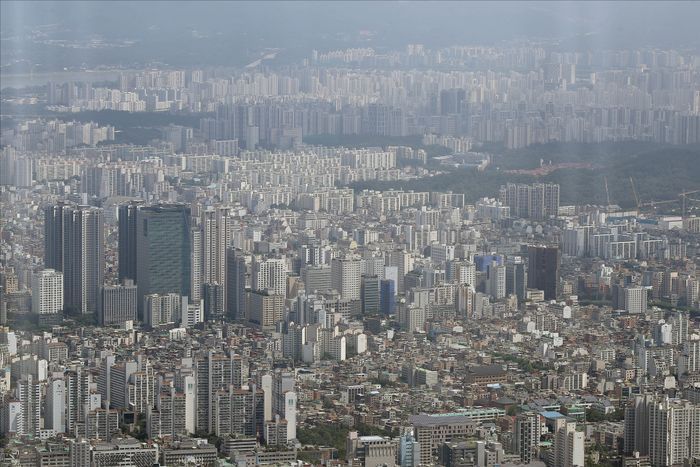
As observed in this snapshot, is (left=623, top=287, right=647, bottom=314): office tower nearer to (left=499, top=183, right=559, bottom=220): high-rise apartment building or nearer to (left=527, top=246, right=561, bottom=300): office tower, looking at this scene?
(left=527, top=246, right=561, bottom=300): office tower

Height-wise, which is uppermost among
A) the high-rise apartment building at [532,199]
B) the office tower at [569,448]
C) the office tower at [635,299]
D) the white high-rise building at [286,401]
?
the high-rise apartment building at [532,199]

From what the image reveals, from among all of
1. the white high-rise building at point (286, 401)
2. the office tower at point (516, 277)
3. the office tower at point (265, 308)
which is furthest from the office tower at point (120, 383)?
the office tower at point (516, 277)

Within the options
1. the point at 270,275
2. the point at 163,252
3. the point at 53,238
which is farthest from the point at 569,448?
the point at 53,238

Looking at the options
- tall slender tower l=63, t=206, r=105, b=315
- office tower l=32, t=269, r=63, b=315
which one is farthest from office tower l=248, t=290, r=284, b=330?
office tower l=32, t=269, r=63, b=315

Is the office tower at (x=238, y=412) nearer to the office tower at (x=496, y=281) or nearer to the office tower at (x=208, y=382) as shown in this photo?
the office tower at (x=208, y=382)

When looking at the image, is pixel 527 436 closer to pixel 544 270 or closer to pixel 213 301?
pixel 213 301

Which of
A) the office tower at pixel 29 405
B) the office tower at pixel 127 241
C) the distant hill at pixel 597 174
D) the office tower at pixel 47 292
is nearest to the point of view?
the office tower at pixel 29 405

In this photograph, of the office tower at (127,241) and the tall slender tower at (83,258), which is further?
the office tower at (127,241)

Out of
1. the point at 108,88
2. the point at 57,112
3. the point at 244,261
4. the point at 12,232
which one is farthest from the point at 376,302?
the point at 108,88
